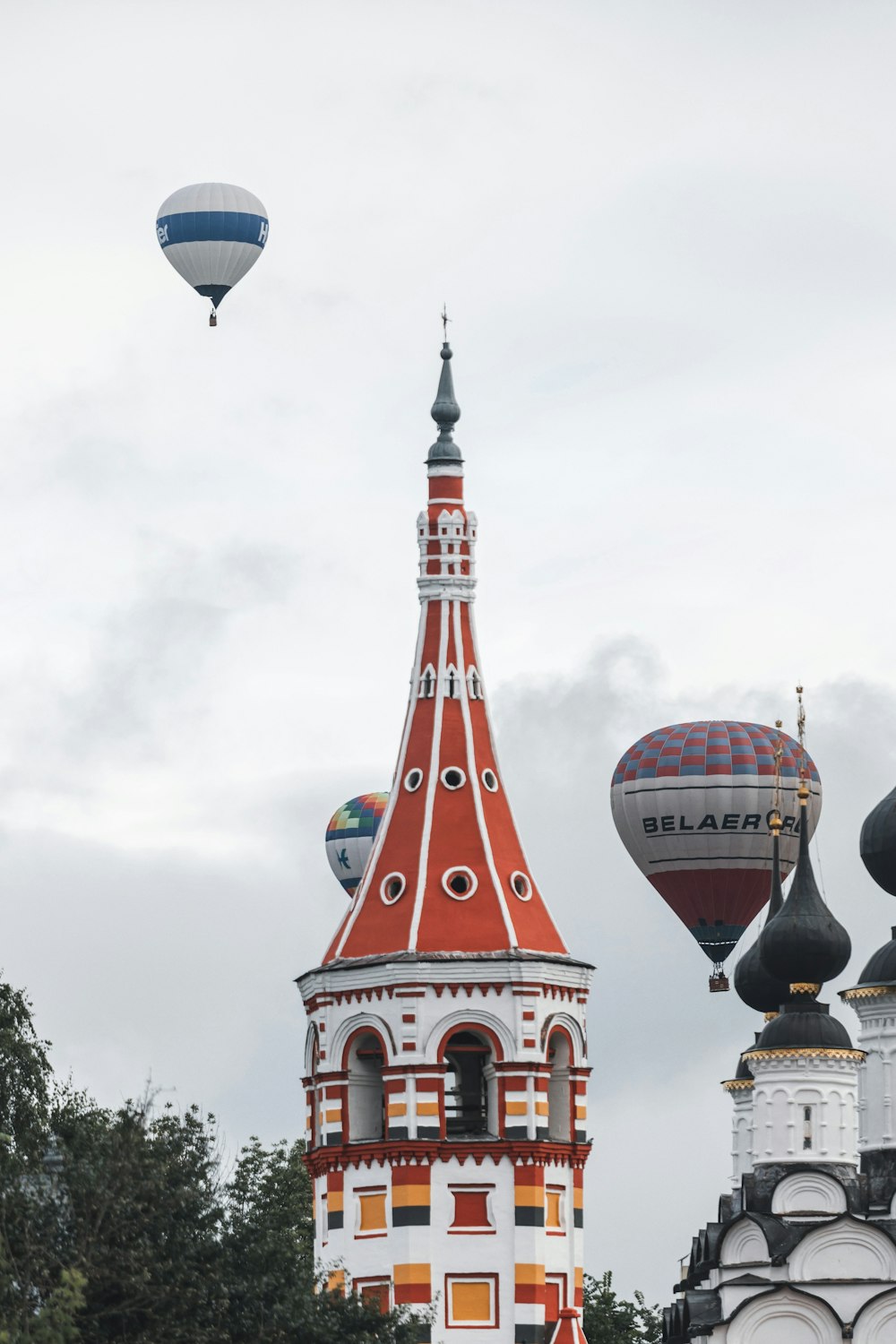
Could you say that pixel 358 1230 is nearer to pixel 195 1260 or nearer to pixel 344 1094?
pixel 344 1094

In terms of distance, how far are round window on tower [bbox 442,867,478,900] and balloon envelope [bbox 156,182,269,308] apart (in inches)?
633

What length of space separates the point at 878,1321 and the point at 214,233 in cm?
1932

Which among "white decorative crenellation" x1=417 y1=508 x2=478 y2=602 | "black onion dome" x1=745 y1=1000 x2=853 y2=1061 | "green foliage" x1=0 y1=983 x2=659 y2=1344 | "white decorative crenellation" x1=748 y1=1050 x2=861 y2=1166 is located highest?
"white decorative crenellation" x1=417 y1=508 x2=478 y2=602

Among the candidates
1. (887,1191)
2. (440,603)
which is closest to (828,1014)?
(887,1191)

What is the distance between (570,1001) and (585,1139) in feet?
5.67

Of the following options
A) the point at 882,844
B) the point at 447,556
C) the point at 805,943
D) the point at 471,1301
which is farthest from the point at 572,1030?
the point at 882,844

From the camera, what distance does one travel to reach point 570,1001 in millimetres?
59031

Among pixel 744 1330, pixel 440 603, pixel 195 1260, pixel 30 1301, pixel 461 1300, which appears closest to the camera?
pixel 30 1301

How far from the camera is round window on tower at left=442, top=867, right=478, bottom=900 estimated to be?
5953 cm

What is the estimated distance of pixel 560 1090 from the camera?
59031 mm

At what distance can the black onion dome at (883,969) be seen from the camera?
7506 centimetres

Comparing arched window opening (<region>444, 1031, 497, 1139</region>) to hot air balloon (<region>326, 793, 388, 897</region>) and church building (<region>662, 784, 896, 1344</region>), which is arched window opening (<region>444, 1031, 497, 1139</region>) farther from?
hot air balloon (<region>326, 793, 388, 897</region>)

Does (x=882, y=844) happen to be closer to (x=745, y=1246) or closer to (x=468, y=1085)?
(x=745, y=1246)

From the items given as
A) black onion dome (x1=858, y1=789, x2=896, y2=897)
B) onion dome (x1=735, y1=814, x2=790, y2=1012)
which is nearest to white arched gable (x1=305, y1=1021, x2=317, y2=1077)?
onion dome (x1=735, y1=814, x2=790, y2=1012)
